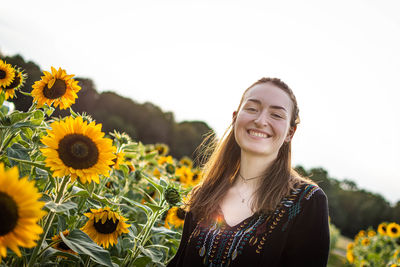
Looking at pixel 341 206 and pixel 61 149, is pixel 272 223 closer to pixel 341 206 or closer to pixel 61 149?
pixel 61 149

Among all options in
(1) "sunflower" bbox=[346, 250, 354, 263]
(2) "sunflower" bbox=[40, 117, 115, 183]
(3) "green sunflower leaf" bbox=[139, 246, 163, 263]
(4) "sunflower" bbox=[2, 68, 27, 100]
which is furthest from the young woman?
(1) "sunflower" bbox=[346, 250, 354, 263]

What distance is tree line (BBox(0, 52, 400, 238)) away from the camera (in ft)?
8.76

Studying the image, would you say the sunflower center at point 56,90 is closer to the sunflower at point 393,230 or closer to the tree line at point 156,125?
the sunflower at point 393,230

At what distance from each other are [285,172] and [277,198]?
28 centimetres

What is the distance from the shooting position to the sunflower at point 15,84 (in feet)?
6.54

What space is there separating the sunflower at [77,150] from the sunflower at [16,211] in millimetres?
427

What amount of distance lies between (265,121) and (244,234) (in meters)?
0.72

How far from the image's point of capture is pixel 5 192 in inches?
40.6

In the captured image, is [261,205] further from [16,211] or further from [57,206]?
[16,211]

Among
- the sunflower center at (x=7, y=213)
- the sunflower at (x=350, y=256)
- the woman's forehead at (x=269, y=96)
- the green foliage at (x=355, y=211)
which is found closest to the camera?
the sunflower center at (x=7, y=213)

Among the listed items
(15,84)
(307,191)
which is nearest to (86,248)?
(15,84)

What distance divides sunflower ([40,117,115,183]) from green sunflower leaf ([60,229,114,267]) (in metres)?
0.26

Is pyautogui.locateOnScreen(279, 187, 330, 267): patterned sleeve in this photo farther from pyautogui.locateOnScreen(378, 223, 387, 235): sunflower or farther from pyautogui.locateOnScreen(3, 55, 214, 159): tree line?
pyautogui.locateOnScreen(3, 55, 214, 159): tree line

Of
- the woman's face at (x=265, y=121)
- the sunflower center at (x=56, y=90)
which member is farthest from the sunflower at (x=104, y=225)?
the woman's face at (x=265, y=121)
